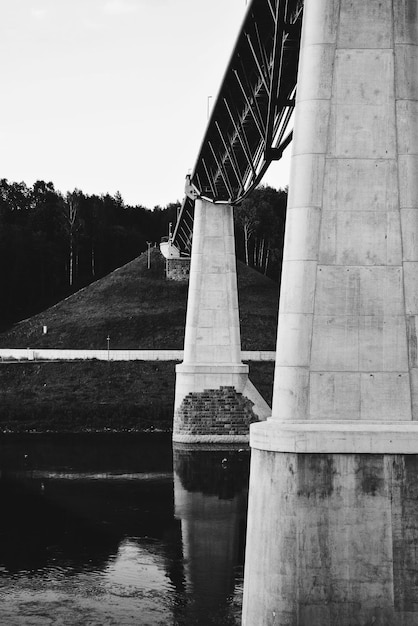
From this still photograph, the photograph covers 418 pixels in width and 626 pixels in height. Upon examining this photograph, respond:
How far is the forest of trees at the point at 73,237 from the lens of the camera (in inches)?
5497

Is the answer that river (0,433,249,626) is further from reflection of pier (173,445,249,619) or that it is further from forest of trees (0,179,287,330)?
forest of trees (0,179,287,330)

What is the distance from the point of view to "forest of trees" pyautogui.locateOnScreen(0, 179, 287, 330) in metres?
140

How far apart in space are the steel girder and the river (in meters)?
15.4

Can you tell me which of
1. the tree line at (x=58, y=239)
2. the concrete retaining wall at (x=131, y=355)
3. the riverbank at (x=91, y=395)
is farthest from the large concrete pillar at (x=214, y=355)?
the tree line at (x=58, y=239)

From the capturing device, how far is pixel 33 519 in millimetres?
39875

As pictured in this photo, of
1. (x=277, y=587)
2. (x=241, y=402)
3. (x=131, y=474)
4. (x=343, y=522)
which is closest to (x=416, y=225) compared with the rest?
(x=343, y=522)

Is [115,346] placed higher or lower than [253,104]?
lower

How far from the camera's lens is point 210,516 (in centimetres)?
4044

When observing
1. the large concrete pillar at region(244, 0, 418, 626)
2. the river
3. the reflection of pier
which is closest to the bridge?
the large concrete pillar at region(244, 0, 418, 626)

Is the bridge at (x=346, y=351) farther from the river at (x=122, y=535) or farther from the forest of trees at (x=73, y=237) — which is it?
the forest of trees at (x=73, y=237)

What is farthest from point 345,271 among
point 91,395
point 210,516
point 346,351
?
point 91,395

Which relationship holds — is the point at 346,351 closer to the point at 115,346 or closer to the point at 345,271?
the point at 345,271

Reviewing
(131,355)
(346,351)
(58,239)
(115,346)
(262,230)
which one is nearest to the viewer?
(346,351)

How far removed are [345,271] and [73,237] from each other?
13440cm
